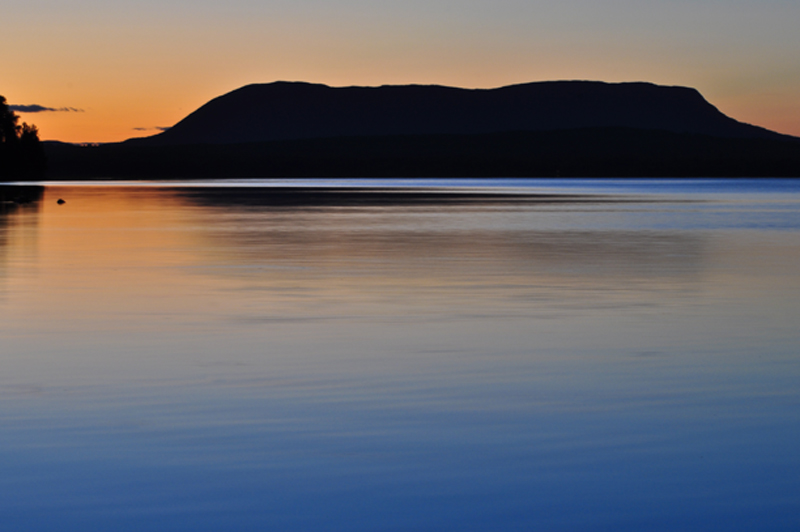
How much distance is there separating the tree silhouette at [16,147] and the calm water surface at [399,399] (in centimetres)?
9505

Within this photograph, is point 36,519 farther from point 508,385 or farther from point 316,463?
point 508,385

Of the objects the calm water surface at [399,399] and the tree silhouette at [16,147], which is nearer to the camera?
the calm water surface at [399,399]

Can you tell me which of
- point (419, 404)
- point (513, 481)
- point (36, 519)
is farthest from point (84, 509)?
point (419, 404)

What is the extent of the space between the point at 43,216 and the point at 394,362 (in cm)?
3527

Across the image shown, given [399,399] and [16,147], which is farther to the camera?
[16,147]

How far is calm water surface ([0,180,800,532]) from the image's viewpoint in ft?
21.9

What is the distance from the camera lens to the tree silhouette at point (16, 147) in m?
111

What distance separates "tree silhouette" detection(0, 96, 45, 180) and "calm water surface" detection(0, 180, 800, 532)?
3742 inches

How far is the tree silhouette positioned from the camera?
110812 mm

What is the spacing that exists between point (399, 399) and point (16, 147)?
359ft

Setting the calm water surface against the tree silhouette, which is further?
the tree silhouette

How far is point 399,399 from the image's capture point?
948 cm

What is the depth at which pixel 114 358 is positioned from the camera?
11469 mm

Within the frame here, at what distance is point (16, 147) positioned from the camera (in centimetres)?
11131
